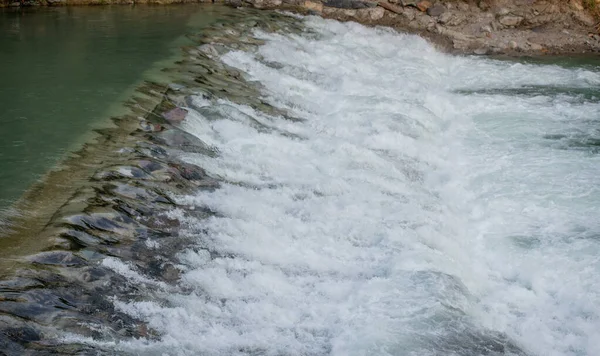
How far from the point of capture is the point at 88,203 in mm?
5176

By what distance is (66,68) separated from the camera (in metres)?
8.77

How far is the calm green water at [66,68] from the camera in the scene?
6.22 metres

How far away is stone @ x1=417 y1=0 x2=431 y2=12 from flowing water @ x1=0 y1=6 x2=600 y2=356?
421cm

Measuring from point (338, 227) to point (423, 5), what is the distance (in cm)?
903

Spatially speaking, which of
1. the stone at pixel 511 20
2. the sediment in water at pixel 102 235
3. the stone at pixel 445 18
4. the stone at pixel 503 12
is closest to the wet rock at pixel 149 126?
the sediment in water at pixel 102 235

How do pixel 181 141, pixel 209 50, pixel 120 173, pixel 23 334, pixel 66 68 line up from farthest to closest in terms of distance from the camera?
pixel 209 50 → pixel 66 68 → pixel 181 141 → pixel 120 173 → pixel 23 334

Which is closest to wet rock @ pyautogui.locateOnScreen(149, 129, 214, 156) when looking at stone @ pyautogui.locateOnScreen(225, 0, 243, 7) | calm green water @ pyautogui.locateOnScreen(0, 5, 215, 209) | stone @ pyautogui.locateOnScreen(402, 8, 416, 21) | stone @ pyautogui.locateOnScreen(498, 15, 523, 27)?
calm green water @ pyautogui.locateOnScreen(0, 5, 215, 209)

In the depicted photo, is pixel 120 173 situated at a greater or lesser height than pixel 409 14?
lesser

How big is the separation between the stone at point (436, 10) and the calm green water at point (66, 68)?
428 centimetres

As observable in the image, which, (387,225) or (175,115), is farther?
(175,115)

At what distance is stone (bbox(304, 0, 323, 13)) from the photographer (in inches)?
552

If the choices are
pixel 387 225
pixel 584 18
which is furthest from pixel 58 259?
pixel 584 18

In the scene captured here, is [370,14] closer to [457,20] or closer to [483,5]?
[457,20]

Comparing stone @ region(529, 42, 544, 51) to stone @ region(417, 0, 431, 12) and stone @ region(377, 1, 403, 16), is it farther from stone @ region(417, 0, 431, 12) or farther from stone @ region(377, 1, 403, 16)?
stone @ region(377, 1, 403, 16)
